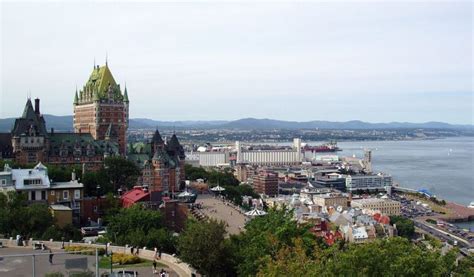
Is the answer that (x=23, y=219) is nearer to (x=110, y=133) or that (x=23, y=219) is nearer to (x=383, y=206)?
(x=110, y=133)

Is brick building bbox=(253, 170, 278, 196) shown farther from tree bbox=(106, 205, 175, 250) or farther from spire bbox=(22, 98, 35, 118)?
tree bbox=(106, 205, 175, 250)

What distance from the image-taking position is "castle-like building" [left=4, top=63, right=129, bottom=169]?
65.1 m

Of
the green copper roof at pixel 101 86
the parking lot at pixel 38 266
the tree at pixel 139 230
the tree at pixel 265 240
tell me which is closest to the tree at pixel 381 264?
the tree at pixel 265 240

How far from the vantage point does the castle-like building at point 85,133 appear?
213 feet

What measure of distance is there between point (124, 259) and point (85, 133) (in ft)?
156

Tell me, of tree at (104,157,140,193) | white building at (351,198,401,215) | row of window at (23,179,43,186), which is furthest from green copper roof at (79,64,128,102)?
white building at (351,198,401,215)

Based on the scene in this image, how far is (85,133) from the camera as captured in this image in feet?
234

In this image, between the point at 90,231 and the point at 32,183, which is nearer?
the point at 90,231

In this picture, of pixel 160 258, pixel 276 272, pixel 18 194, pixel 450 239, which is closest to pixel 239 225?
pixel 18 194

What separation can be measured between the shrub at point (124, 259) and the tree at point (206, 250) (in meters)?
2.12

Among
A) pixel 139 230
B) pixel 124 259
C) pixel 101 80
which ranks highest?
pixel 101 80

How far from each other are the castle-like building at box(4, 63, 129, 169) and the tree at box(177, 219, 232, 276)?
41.6 metres

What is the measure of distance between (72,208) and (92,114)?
3458 centimetres

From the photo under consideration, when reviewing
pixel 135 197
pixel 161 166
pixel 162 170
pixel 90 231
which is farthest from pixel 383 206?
pixel 90 231
